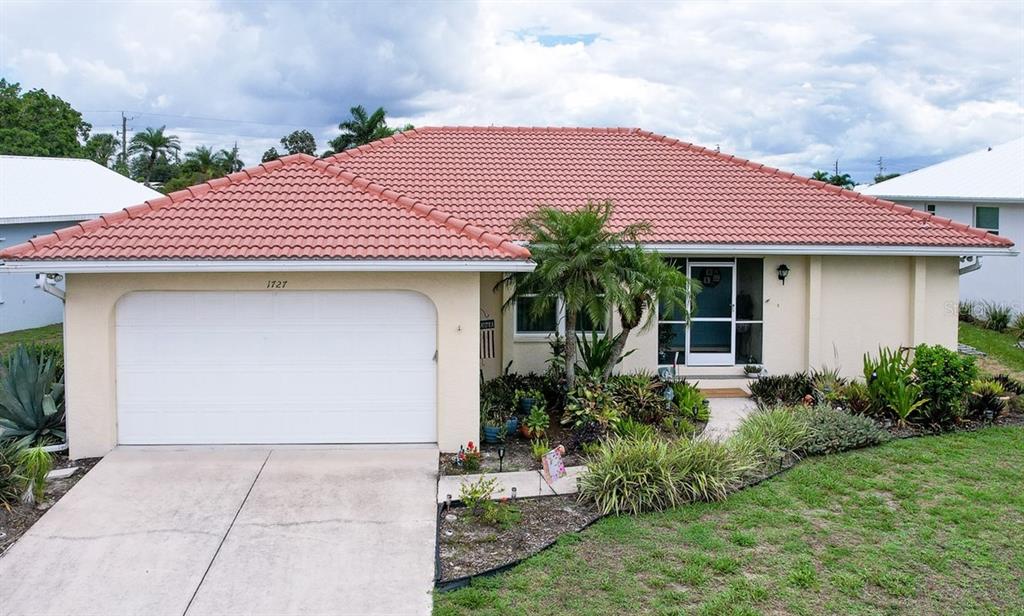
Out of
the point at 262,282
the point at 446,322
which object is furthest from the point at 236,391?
the point at 446,322

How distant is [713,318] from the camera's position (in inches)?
611

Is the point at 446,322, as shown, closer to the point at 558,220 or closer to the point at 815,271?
the point at 558,220

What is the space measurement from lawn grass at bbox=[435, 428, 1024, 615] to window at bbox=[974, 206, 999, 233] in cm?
1634

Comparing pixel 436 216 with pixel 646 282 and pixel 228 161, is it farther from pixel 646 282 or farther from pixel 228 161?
pixel 228 161

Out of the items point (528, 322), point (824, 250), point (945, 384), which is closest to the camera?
point (945, 384)

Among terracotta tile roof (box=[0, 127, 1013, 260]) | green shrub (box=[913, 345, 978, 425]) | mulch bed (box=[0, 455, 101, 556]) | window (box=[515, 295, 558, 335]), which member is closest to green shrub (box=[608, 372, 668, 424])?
window (box=[515, 295, 558, 335])

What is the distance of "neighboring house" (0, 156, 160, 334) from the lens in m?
22.8

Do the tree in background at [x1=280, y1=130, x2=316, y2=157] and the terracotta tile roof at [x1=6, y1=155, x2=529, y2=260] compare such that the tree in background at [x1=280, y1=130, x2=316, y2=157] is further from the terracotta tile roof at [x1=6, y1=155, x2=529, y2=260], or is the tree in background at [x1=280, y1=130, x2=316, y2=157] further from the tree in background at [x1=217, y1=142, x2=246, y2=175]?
the terracotta tile roof at [x1=6, y1=155, x2=529, y2=260]

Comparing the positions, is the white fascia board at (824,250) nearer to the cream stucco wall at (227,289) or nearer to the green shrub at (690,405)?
the green shrub at (690,405)

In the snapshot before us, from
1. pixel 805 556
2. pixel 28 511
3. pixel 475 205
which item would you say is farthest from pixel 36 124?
pixel 805 556

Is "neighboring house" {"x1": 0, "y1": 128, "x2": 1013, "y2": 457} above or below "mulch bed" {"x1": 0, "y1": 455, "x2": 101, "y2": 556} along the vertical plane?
above

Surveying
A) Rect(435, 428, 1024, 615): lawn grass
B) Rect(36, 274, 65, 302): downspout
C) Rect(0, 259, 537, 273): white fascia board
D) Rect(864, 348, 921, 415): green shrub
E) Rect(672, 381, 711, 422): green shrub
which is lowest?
Rect(435, 428, 1024, 615): lawn grass

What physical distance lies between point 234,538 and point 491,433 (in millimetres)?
3908

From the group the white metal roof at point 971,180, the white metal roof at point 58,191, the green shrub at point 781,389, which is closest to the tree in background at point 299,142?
the white metal roof at point 58,191
